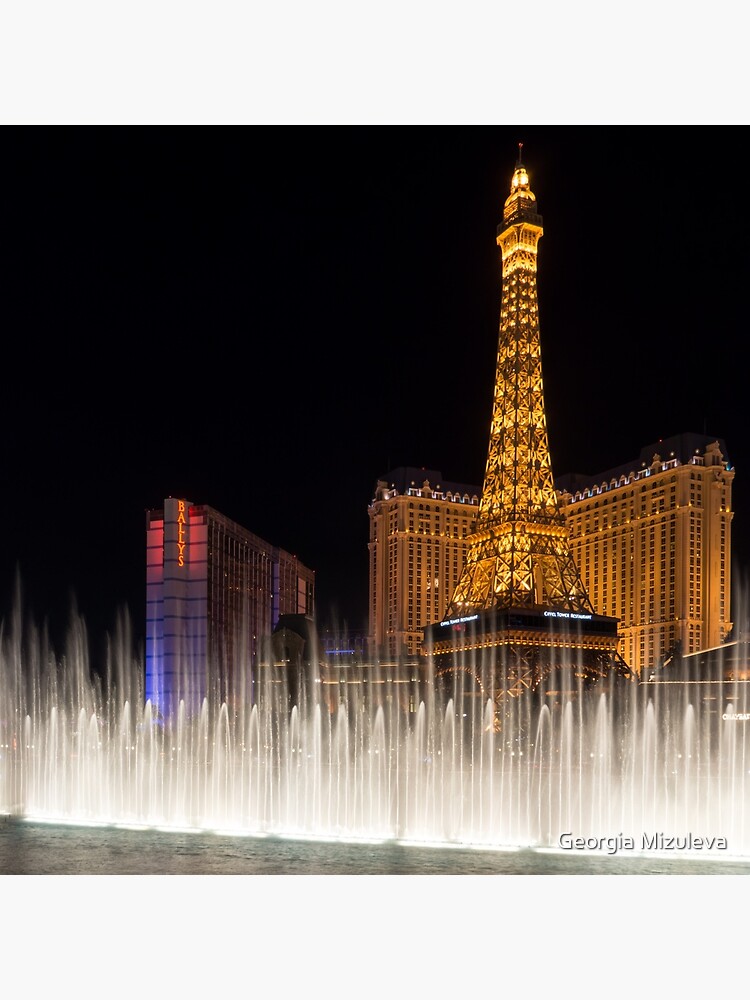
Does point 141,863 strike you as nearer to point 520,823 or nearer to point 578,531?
point 520,823

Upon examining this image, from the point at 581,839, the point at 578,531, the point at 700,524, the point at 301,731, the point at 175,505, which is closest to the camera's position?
the point at 581,839

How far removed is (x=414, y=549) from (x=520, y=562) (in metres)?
41.5

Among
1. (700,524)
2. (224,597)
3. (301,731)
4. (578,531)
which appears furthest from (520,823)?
(578,531)

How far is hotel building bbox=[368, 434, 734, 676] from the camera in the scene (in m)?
88.1

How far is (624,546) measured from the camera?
96500 mm

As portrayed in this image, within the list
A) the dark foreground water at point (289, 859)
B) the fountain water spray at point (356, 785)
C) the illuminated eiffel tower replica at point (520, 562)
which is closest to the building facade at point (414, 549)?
the illuminated eiffel tower replica at point (520, 562)

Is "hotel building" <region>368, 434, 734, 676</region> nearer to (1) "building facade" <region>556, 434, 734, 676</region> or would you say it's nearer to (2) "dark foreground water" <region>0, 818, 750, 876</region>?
(1) "building facade" <region>556, 434, 734, 676</region>

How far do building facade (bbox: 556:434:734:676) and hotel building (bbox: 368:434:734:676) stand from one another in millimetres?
87

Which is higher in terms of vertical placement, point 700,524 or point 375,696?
point 700,524

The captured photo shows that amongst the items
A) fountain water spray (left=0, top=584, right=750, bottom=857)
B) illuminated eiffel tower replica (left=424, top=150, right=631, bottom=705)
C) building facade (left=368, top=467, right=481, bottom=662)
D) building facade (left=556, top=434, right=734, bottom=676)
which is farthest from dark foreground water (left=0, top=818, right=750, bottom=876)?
building facade (left=368, top=467, right=481, bottom=662)

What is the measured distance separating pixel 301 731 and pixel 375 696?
103 feet

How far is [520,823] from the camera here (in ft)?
84.7

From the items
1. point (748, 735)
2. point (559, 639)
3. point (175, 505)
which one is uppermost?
point (175, 505)

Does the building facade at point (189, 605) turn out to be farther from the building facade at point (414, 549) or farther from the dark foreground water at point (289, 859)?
the dark foreground water at point (289, 859)
